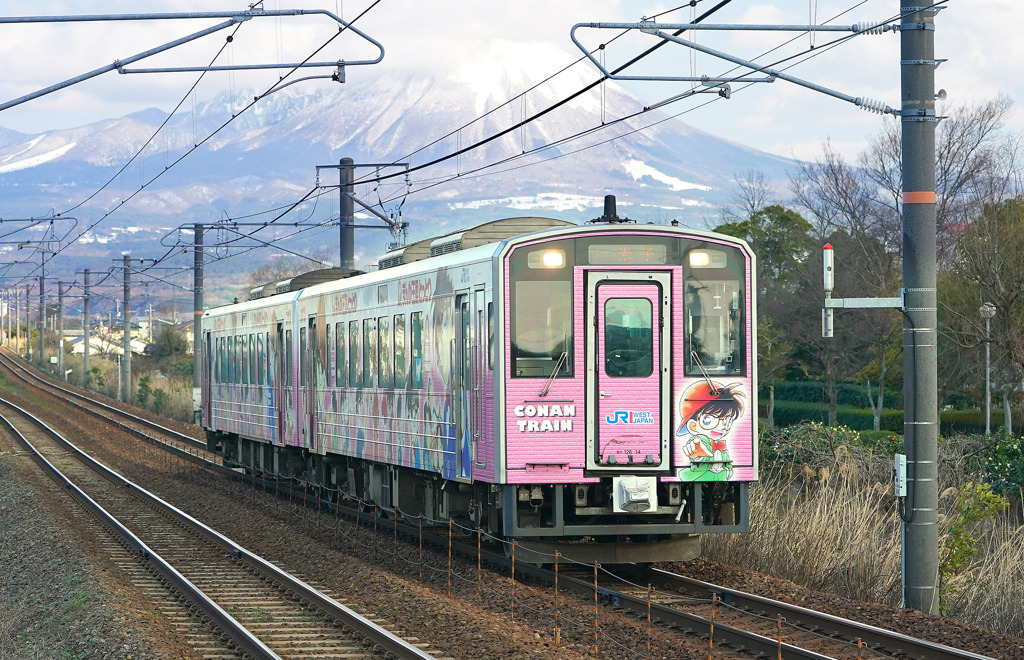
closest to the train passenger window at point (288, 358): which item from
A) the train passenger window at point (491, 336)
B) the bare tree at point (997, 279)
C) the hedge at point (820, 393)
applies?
the train passenger window at point (491, 336)

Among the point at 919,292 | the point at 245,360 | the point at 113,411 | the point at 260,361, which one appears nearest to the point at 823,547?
the point at 919,292

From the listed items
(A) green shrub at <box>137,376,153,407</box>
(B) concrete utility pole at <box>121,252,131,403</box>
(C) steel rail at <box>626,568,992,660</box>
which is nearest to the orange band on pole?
(C) steel rail at <box>626,568,992,660</box>

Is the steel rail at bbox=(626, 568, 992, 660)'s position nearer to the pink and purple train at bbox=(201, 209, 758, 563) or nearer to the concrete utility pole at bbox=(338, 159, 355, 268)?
the pink and purple train at bbox=(201, 209, 758, 563)

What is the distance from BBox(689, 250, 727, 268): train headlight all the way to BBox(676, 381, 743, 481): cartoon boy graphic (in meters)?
1.10

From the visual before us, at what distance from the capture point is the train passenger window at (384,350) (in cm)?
1638

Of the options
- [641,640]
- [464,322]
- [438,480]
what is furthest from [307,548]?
[641,640]

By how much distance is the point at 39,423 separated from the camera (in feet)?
144

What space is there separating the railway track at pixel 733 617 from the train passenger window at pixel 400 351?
7.04 ft

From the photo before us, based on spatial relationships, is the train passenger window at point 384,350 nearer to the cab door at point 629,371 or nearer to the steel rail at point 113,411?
the cab door at point 629,371

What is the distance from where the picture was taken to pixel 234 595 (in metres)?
13.4

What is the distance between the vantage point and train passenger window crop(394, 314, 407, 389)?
1575cm

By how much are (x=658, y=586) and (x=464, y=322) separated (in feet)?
10.4

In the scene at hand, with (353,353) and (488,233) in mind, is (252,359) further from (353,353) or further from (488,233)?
(488,233)

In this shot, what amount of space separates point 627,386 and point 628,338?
452mm
